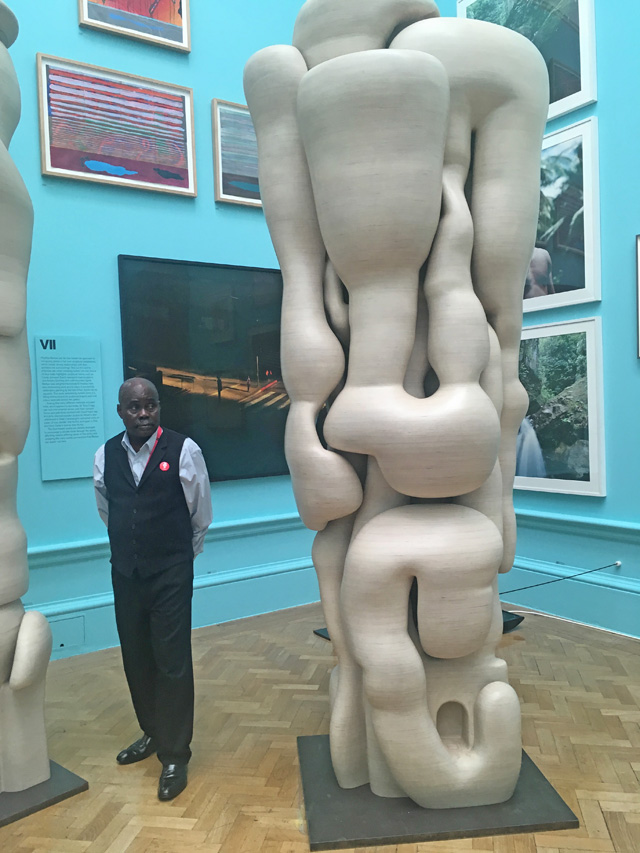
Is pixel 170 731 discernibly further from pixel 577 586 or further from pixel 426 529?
pixel 577 586

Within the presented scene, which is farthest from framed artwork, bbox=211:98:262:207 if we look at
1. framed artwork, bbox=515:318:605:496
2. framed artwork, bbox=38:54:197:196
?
framed artwork, bbox=515:318:605:496

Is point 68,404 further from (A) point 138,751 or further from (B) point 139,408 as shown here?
(A) point 138,751

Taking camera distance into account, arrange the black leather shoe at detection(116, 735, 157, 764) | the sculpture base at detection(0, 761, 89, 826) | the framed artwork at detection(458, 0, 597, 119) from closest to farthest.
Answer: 1. the sculpture base at detection(0, 761, 89, 826)
2. the black leather shoe at detection(116, 735, 157, 764)
3. the framed artwork at detection(458, 0, 597, 119)

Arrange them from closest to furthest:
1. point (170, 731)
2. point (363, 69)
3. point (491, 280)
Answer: point (363, 69)
point (491, 280)
point (170, 731)

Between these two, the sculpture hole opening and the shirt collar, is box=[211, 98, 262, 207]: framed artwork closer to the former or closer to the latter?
the shirt collar

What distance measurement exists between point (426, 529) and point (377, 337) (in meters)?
0.68

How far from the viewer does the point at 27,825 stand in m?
2.56

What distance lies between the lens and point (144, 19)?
461 cm

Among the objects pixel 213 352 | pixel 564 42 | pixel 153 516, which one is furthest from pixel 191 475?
pixel 564 42

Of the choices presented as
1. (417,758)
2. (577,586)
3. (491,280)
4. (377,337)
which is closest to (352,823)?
(417,758)

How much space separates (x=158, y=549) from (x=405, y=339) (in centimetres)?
128

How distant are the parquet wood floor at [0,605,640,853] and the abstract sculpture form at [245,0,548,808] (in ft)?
1.09

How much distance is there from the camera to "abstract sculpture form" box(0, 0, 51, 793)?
2.67 m

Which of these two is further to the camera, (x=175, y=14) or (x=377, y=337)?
(x=175, y=14)
